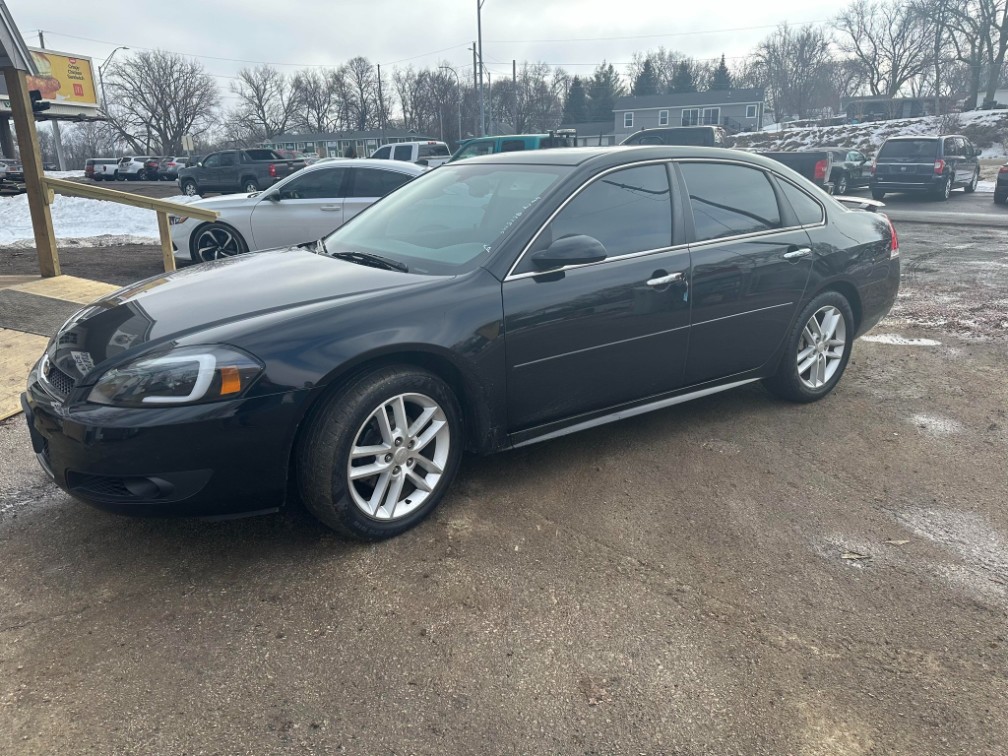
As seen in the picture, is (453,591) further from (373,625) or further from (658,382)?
(658,382)

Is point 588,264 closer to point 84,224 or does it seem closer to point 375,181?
point 375,181

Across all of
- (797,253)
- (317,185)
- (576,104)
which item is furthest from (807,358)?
(576,104)

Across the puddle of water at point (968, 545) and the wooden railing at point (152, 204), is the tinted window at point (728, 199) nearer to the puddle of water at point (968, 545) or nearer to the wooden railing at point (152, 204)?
the puddle of water at point (968, 545)

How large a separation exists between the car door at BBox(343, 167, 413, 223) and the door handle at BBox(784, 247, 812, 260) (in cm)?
597

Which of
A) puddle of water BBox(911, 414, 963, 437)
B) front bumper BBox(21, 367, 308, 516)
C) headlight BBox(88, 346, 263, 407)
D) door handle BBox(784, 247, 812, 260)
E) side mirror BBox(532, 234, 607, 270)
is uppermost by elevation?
side mirror BBox(532, 234, 607, 270)

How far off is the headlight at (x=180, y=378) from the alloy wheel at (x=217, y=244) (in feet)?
22.9

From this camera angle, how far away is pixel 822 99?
285 feet

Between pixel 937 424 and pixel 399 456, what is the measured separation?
3.33 m

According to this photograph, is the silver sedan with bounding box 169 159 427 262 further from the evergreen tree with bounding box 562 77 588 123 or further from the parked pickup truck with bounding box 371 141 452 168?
the evergreen tree with bounding box 562 77 588 123

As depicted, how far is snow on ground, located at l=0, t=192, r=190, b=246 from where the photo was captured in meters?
14.1

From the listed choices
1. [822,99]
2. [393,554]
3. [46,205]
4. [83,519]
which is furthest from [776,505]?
[822,99]

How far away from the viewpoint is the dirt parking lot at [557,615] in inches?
88.0

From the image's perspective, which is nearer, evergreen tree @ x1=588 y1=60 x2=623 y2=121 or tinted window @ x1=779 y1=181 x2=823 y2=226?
tinted window @ x1=779 y1=181 x2=823 y2=226

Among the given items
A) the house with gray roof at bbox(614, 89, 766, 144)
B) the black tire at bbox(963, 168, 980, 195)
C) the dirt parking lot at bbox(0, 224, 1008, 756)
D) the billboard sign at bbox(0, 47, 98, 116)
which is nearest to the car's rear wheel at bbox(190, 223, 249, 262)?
the dirt parking lot at bbox(0, 224, 1008, 756)
